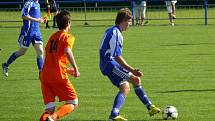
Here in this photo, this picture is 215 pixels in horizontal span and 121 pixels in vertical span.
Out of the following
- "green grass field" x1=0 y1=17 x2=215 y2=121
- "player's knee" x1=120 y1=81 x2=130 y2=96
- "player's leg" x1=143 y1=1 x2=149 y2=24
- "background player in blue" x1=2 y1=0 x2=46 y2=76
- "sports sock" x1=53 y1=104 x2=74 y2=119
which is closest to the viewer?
"sports sock" x1=53 y1=104 x2=74 y2=119

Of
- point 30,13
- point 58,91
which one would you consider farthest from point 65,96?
point 30,13

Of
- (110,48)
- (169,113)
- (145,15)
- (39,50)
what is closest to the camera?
(110,48)

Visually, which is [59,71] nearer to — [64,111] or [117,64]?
[64,111]

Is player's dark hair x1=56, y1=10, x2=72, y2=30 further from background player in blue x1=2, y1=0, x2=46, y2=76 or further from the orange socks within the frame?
background player in blue x1=2, y1=0, x2=46, y2=76

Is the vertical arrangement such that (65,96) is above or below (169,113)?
above

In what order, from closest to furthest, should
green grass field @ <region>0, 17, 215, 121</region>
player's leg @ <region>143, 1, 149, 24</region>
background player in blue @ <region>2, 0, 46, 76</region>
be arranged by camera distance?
green grass field @ <region>0, 17, 215, 121</region> < background player in blue @ <region>2, 0, 46, 76</region> < player's leg @ <region>143, 1, 149, 24</region>

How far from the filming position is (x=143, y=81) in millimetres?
14219

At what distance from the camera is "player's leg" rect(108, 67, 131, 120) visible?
9.52m

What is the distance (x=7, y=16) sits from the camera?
3738 centimetres

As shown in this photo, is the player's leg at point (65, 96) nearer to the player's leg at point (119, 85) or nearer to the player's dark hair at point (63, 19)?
the player's dark hair at point (63, 19)

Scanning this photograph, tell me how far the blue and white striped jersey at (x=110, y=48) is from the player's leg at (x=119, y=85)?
0.11m

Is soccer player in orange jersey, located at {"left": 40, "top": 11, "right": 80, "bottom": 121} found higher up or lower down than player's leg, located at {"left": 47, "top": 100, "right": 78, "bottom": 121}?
higher up

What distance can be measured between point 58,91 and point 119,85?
1.37 m

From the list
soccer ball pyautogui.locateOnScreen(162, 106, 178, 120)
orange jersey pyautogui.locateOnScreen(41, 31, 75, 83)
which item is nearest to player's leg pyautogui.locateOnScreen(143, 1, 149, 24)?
soccer ball pyautogui.locateOnScreen(162, 106, 178, 120)
